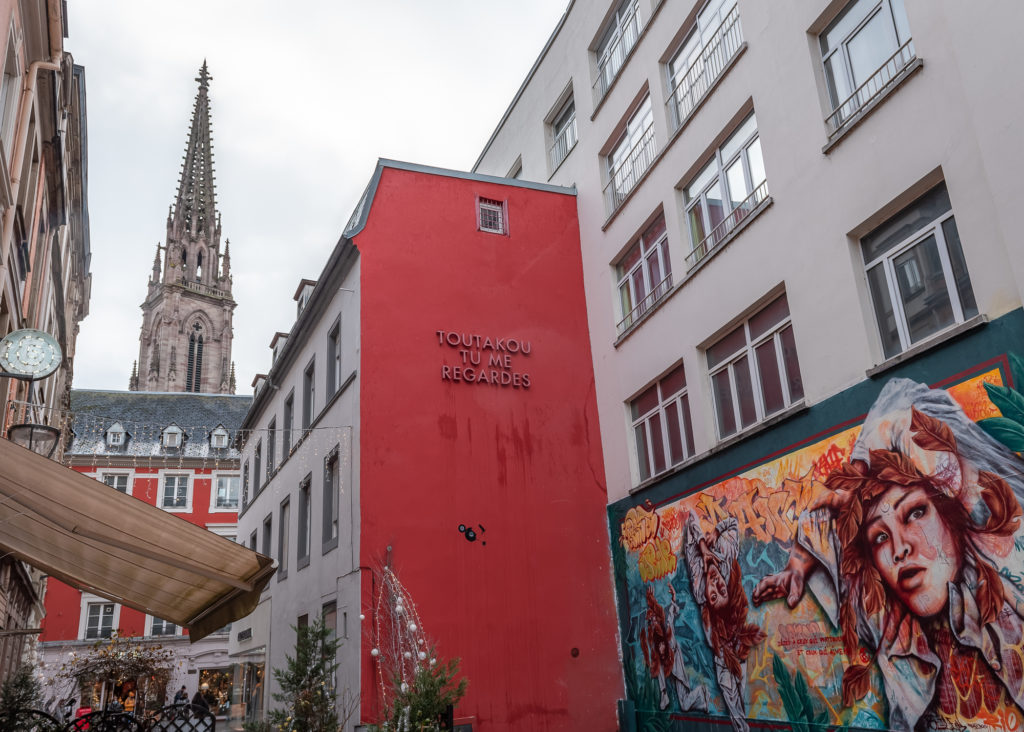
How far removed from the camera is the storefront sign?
15.2 m

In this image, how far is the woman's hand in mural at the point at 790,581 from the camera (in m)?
10.2

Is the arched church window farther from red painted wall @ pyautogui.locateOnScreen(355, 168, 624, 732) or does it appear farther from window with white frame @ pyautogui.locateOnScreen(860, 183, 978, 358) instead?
window with white frame @ pyautogui.locateOnScreen(860, 183, 978, 358)

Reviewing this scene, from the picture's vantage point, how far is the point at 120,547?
24.7ft

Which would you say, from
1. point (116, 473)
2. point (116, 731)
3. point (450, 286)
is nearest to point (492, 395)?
point (450, 286)

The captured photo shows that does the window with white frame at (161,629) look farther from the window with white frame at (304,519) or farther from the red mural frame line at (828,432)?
the red mural frame line at (828,432)

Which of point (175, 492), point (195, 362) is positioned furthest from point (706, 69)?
point (195, 362)

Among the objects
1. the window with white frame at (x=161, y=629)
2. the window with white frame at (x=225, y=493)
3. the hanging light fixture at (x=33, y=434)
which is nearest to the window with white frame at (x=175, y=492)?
the window with white frame at (x=225, y=493)

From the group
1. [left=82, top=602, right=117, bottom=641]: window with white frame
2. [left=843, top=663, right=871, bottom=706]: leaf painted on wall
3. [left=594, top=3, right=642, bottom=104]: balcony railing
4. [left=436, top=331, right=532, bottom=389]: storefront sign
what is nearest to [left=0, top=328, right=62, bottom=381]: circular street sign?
[left=436, top=331, right=532, bottom=389]: storefront sign

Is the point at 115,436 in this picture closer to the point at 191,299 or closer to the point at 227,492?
the point at 227,492

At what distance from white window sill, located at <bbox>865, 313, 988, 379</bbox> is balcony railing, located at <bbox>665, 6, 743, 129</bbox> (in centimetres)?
567

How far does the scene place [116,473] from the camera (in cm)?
4159

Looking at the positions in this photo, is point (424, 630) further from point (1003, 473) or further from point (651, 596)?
point (1003, 473)

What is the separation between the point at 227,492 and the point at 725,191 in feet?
119

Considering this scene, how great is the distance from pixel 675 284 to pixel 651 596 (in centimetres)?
500
